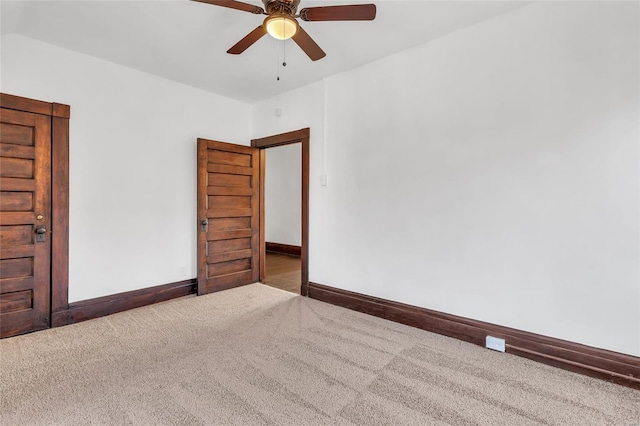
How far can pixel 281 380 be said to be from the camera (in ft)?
6.73

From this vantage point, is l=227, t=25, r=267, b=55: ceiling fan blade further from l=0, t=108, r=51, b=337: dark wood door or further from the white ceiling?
l=0, t=108, r=51, b=337: dark wood door

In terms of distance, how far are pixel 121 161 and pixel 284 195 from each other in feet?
14.6

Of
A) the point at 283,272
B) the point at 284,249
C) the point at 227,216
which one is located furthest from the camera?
the point at 284,249

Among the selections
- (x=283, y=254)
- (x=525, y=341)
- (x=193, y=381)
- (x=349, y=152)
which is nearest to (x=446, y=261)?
(x=525, y=341)

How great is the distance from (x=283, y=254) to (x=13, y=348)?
5.16 m

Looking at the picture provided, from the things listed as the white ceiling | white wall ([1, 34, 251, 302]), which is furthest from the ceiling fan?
white wall ([1, 34, 251, 302])

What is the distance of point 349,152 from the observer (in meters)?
3.50

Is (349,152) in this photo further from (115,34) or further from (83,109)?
(83,109)

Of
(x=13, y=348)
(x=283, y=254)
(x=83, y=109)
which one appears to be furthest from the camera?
(x=283, y=254)

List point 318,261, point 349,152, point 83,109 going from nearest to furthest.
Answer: point 83,109, point 349,152, point 318,261

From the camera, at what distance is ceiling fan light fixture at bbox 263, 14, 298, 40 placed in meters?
1.98

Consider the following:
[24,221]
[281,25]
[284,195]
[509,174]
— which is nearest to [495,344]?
[509,174]

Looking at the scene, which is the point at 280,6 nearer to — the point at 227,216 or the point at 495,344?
the point at 227,216

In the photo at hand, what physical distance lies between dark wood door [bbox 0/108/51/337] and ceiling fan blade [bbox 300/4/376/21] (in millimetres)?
2667
